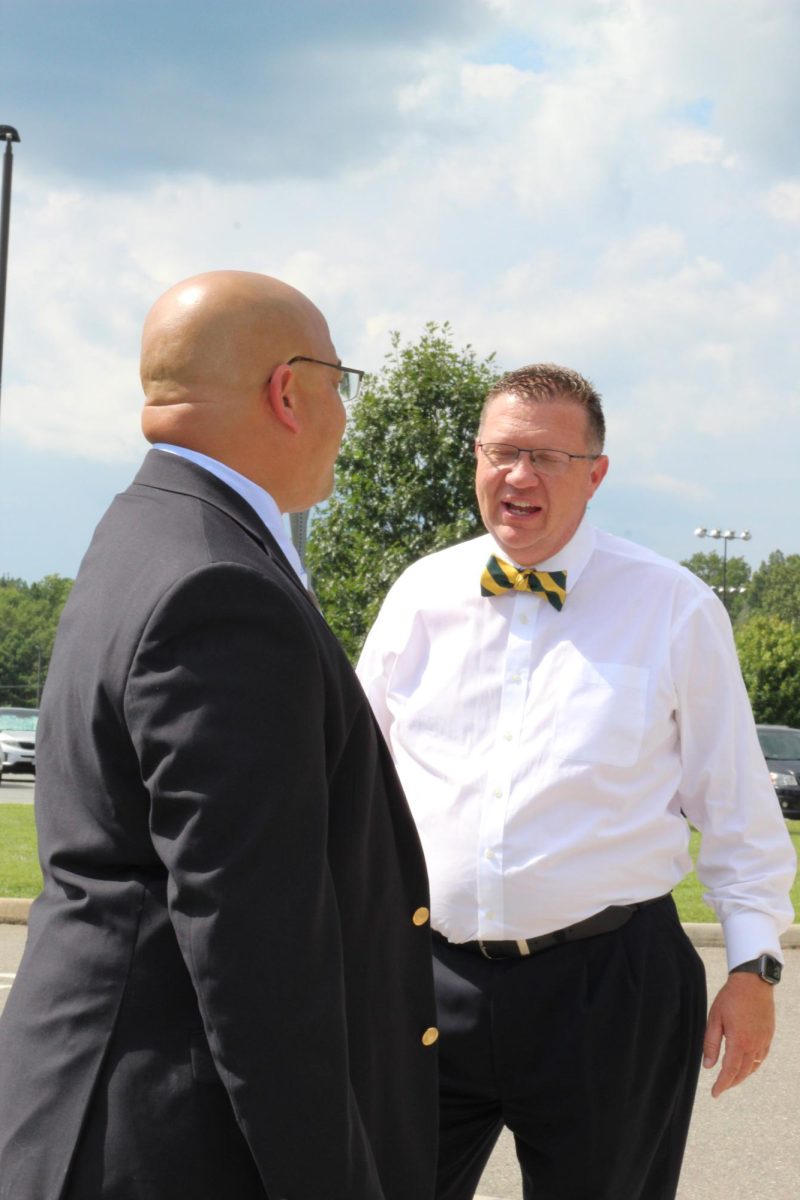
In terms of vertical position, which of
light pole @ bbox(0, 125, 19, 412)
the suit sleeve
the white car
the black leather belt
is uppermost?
light pole @ bbox(0, 125, 19, 412)

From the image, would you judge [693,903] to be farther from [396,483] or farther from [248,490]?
[248,490]

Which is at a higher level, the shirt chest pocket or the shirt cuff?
the shirt chest pocket

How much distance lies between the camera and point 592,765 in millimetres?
3066

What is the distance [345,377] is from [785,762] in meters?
26.4

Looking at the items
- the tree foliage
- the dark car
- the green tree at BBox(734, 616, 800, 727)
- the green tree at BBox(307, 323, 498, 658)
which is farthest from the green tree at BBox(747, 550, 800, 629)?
the green tree at BBox(307, 323, 498, 658)

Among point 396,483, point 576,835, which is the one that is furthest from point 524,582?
point 396,483

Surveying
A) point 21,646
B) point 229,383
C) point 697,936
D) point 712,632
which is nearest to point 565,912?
point 712,632

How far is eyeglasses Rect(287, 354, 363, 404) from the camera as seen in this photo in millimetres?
2135

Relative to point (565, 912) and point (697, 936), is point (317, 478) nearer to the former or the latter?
point (565, 912)

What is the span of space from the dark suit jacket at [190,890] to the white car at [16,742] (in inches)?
1085

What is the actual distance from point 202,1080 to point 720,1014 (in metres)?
1.50

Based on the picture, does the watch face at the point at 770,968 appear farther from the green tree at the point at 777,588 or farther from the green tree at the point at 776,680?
the green tree at the point at 777,588

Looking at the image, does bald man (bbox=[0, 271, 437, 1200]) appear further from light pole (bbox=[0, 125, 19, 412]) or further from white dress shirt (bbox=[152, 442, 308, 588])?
light pole (bbox=[0, 125, 19, 412])

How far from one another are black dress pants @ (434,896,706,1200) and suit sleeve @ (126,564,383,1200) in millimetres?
1155
